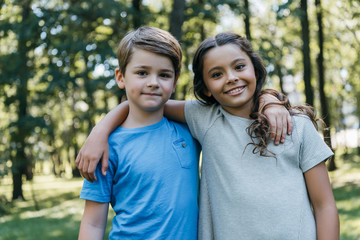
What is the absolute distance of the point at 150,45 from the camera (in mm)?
2045

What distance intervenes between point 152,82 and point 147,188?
57 cm

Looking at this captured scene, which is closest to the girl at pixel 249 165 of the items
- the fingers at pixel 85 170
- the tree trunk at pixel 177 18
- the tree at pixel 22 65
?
the fingers at pixel 85 170

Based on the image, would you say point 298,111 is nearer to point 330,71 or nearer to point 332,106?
point 330,71

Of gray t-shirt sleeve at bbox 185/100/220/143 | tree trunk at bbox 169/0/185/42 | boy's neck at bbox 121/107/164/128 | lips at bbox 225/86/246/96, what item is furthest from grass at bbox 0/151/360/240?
boy's neck at bbox 121/107/164/128

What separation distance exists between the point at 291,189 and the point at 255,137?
0.33 m

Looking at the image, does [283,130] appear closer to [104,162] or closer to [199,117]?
[199,117]

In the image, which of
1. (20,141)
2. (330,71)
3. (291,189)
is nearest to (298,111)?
(291,189)

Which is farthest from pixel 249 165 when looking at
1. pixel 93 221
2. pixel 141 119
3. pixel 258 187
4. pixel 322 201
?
pixel 93 221

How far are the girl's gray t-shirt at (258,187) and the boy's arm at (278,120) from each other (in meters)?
0.04

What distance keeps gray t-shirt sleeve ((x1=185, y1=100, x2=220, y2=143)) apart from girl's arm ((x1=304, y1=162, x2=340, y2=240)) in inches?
24.1

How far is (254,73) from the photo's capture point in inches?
86.0

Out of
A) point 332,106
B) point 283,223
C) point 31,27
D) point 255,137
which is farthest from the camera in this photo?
point 332,106

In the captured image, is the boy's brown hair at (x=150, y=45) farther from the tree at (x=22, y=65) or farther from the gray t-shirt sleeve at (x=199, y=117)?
the tree at (x=22, y=65)

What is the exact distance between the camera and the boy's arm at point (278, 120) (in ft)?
6.40
